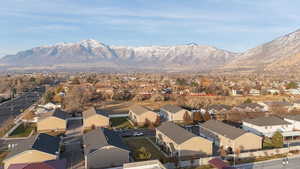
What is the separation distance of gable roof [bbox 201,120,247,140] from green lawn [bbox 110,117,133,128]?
1260 centimetres

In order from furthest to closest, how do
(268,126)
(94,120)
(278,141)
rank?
(94,120) → (268,126) → (278,141)

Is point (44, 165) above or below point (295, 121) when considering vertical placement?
above

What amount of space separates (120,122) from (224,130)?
18497mm

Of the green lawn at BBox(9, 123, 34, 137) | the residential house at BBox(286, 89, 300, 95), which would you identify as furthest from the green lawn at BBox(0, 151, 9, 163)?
the residential house at BBox(286, 89, 300, 95)

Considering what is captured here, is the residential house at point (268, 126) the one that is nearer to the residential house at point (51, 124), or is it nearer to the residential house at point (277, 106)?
the residential house at point (277, 106)

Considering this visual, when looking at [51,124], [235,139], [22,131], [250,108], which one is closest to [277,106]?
[250,108]

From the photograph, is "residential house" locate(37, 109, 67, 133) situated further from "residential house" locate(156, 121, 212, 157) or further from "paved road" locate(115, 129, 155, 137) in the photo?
"residential house" locate(156, 121, 212, 157)

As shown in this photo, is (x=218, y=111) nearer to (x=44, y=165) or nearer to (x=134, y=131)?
(x=134, y=131)

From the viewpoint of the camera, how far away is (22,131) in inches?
1412

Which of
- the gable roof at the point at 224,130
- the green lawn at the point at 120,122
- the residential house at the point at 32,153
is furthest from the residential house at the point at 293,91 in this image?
the residential house at the point at 32,153

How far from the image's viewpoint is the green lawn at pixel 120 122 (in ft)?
128

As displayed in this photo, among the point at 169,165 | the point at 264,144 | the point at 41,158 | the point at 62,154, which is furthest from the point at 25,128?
the point at 264,144

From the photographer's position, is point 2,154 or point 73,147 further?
point 73,147

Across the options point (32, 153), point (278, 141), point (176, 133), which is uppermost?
point (176, 133)
